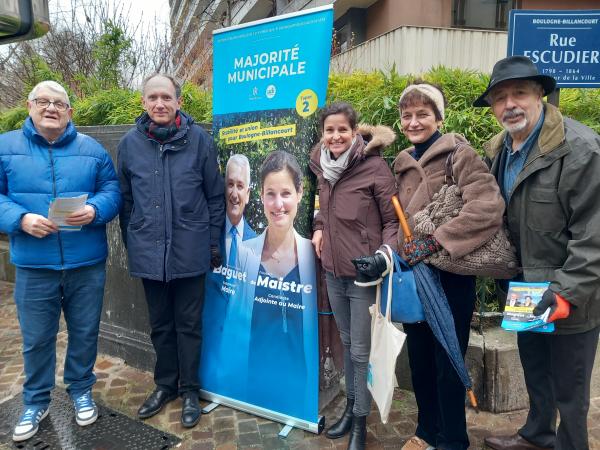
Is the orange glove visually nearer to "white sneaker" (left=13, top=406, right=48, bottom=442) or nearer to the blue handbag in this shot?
the blue handbag

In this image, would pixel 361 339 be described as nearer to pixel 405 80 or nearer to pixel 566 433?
pixel 566 433

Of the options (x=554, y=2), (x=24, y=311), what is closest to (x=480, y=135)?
(x=24, y=311)

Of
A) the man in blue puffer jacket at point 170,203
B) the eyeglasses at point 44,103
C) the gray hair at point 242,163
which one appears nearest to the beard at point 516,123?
the gray hair at point 242,163

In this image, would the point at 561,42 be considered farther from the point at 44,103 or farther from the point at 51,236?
the point at 51,236

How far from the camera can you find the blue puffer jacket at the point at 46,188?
280cm

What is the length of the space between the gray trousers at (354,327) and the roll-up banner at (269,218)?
23 centimetres

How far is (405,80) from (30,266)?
3128 mm

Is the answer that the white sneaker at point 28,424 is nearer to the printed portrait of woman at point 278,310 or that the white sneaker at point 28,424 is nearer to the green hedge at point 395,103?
the printed portrait of woman at point 278,310

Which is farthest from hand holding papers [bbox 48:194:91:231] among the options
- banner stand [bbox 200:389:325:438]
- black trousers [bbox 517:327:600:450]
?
black trousers [bbox 517:327:600:450]

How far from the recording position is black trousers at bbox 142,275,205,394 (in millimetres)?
3170

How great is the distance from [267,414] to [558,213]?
2.28m

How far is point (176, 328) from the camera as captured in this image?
10.7 ft

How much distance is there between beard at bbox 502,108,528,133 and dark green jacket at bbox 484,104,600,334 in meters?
0.09

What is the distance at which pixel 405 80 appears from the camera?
12.5ft
